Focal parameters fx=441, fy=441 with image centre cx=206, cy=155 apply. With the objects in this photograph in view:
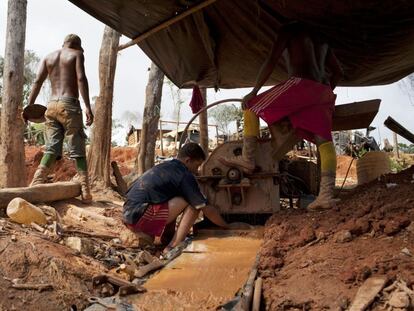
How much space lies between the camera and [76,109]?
17.7 feet

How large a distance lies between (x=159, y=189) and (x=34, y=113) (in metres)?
2.57

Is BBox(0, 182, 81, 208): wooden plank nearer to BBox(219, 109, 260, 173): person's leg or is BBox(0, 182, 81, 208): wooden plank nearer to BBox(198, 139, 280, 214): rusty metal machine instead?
BBox(198, 139, 280, 214): rusty metal machine

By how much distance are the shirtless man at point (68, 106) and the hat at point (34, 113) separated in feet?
0.95

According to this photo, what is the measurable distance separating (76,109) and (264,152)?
98.4 inches

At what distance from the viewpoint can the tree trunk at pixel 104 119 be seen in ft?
22.2

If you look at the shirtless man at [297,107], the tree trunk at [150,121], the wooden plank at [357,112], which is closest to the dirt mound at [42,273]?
the shirtless man at [297,107]

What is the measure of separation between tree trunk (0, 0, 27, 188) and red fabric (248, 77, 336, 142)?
12.7 ft

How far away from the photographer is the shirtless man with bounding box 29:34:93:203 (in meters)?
5.32

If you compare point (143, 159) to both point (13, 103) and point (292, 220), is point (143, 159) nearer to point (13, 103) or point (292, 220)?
point (13, 103)

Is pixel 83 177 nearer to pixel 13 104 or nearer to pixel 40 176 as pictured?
pixel 40 176

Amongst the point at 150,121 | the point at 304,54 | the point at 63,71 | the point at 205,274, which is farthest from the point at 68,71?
the point at 205,274

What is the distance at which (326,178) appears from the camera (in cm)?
363

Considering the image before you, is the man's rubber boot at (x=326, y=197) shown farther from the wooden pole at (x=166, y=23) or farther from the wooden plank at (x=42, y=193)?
the wooden plank at (x=42, y=193)

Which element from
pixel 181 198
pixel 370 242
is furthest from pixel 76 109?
pixel 370 242
